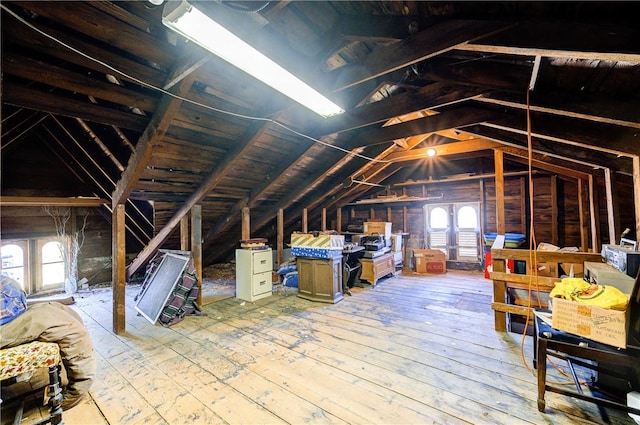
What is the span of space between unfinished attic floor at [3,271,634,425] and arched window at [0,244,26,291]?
2.03m

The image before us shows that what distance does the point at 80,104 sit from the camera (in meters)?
2.18

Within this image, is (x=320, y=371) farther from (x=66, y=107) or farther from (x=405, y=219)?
(x=405, y=219)

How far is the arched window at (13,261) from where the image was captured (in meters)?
4.30

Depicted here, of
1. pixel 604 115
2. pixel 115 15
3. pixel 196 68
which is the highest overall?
pixel 115 15

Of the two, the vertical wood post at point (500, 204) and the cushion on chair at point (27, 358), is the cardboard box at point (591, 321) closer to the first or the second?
the vertical wood post at point (500, 204)

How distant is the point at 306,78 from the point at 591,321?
92.9 inches

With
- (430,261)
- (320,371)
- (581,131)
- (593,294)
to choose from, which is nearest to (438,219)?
(430,261)

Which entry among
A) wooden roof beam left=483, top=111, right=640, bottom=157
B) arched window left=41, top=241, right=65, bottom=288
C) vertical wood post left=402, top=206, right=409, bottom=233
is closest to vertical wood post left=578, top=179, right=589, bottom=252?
wooden roof beam left=483, top=111, right=640, bottom=157

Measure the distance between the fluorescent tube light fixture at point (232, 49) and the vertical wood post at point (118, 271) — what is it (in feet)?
7.99

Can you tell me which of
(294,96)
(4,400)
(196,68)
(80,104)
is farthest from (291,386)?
(80,104)

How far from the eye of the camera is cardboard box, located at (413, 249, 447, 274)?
230 inches

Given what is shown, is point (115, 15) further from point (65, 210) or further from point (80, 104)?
point (65, 210)

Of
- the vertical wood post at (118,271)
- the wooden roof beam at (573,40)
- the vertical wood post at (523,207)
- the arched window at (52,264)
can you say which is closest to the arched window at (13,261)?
the arched window at (52,264)

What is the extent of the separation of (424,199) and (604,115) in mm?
4779
